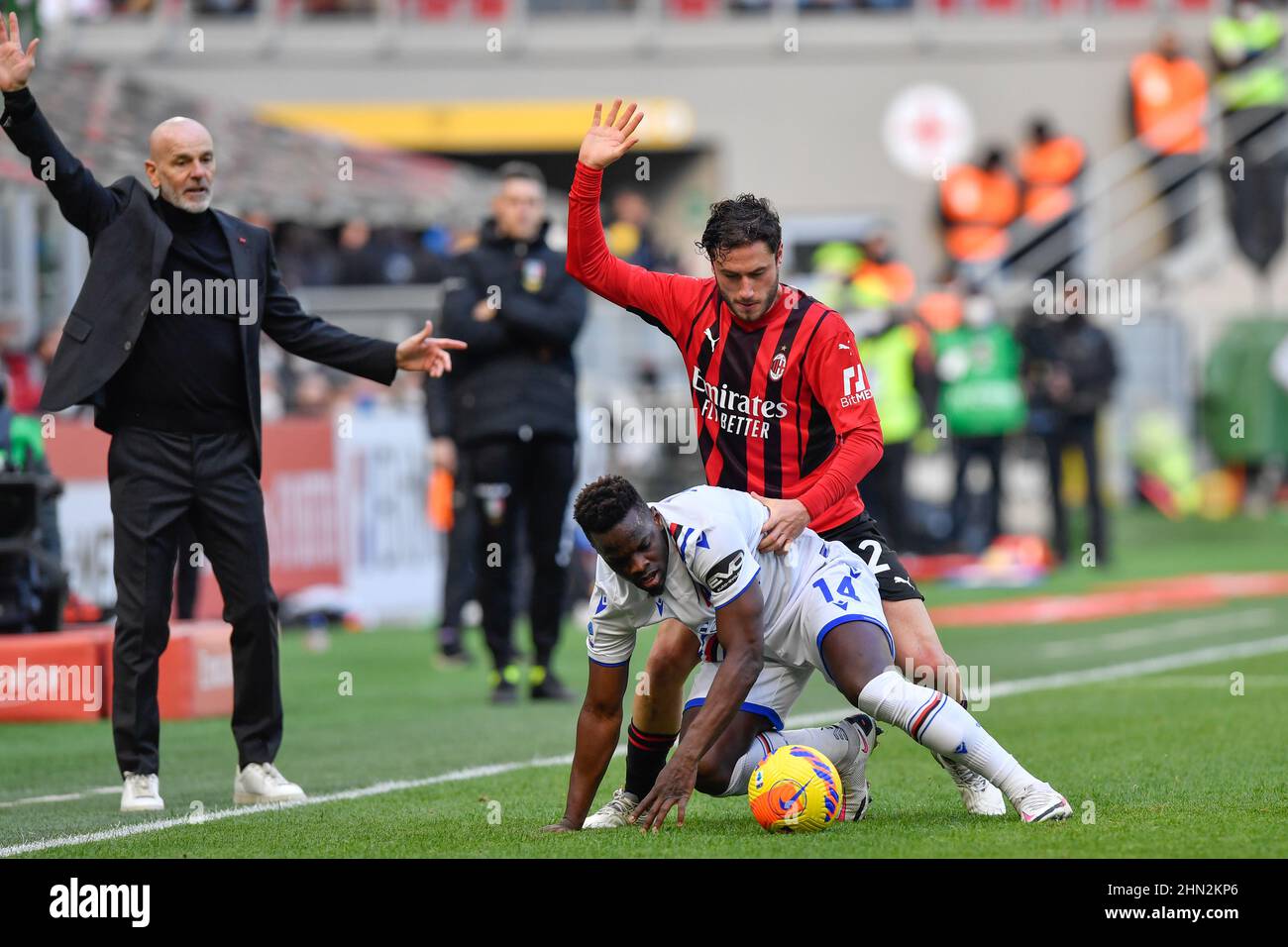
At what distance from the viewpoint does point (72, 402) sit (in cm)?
766

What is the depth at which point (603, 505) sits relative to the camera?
21.2 feet

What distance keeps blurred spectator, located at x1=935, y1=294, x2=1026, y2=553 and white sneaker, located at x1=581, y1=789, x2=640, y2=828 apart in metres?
13.7

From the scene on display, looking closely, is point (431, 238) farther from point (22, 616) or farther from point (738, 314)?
point (738, 314)

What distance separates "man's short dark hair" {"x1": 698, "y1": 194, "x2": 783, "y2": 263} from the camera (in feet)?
23.1

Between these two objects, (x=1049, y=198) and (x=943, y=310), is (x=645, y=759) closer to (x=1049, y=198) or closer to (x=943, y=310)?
(x=943, y=310)

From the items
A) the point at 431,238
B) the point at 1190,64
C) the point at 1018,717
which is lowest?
the point at 1018,717

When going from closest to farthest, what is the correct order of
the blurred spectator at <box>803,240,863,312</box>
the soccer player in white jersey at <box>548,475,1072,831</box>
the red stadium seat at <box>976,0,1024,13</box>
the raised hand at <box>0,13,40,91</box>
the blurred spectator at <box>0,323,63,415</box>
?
the soccer player in white jersey at <box>548,475,1072,831</box>
the raised hand at <box>0,13,40,91</box>
the blurred spectator at <box>0,323,63,415</box>
the blurred spectator at <box>803,240,863,312</box>
the red stadium seat at <box>976,0,1024,13</box>

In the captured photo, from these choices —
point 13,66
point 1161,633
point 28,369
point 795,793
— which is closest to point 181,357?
point 13,66

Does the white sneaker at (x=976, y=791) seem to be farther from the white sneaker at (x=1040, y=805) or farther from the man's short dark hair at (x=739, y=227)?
the man's short dark hair at (x=739, y=227)

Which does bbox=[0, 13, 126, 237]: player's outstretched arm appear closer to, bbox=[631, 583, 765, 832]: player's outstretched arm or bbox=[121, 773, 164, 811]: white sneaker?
bbox=[121, 773, 164, 811]: white sneaker
